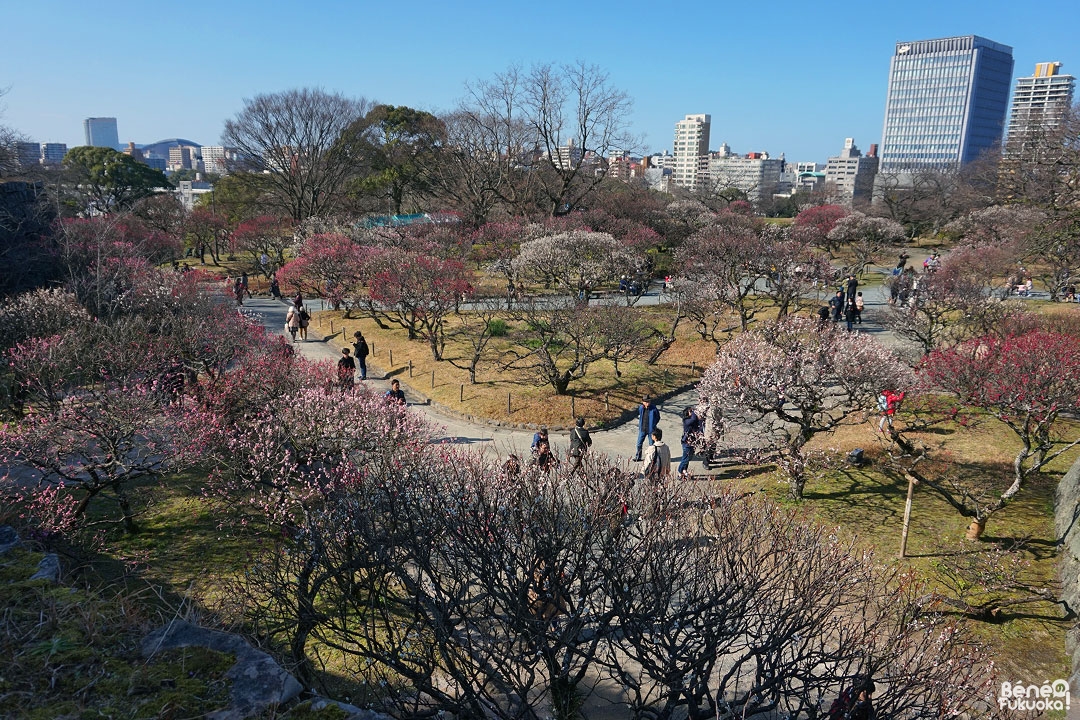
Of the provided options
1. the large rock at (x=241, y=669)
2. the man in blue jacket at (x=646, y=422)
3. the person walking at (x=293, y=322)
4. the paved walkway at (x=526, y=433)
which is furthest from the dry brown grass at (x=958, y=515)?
the person walking at (x=293, y=322)

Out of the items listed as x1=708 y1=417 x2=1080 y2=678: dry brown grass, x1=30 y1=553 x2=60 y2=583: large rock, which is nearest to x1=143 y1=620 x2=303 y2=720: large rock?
x1=30 y1=553 x2=60 y2=583: large rock

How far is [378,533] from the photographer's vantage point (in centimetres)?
620

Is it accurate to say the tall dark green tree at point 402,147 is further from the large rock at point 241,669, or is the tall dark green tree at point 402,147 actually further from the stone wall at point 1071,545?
the large rock at point 241,669

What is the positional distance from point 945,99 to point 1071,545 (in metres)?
173

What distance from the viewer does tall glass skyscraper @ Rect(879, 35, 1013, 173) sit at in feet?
→ 459

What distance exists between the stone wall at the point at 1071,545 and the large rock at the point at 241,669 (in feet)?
25.7

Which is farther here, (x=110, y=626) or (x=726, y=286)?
(x=726, y=286)

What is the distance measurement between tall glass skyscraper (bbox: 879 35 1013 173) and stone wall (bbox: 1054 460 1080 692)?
6025 inches

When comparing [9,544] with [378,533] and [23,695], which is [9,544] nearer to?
[23,695]

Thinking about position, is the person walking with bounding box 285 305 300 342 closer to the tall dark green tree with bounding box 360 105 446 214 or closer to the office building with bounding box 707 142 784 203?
the tall dark green tree with bounding box 360 105 446 214

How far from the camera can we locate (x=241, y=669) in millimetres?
3908

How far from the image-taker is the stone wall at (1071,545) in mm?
6868

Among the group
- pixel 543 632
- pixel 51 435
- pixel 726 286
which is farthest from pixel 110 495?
pixel 726 286

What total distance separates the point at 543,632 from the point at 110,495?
925 cm
